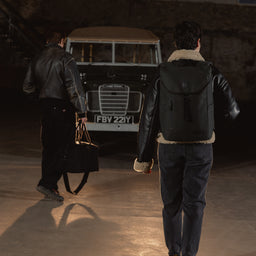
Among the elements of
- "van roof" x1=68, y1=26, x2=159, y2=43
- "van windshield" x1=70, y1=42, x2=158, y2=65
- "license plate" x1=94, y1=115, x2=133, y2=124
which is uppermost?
"van roof" x1=68, y1=26, x2=159, y2=43

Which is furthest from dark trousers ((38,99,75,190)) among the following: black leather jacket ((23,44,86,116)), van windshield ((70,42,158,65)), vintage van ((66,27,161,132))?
van windshield ((70,42,158,65))

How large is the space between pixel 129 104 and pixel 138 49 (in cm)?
153

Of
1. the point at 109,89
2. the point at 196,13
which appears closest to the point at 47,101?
the point at 109,89

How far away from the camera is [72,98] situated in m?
6.10

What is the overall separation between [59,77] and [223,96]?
2.62 meters

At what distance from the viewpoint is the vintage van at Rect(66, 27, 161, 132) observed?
9.37 metres

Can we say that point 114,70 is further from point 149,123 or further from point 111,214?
point 149,123

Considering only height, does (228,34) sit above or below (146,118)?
below

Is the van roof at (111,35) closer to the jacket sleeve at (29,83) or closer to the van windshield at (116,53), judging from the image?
the van windshield at (116,53)

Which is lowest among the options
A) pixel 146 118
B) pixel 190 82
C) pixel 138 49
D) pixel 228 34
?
pixel 228 34

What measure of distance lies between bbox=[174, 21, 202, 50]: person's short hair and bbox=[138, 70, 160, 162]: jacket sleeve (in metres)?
0.30

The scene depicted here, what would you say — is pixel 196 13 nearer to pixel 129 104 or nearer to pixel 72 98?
pixel 129 104

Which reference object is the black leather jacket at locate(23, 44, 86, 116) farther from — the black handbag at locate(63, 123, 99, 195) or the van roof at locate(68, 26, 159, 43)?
the van roof at locate(68, 26, 159, 43)

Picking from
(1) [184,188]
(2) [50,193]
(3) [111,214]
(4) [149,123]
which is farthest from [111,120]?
(1) [184,188]
